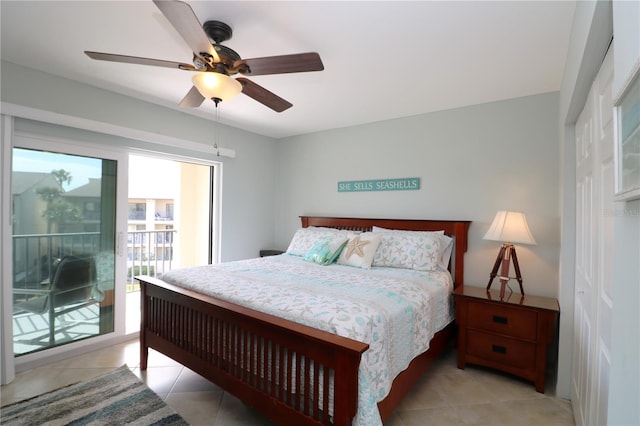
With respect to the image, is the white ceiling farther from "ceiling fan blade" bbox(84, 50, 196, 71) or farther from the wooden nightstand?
the wooden nightstand

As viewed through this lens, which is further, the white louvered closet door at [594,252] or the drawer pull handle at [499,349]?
the drawer pull handle at [499,349]

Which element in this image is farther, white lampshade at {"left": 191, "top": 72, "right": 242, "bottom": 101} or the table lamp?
the table lamp

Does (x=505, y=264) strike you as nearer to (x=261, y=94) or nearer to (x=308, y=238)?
(x=308, y=238)

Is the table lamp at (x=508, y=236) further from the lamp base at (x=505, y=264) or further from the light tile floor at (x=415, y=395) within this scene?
the light tile floor at (x=415, y=395)

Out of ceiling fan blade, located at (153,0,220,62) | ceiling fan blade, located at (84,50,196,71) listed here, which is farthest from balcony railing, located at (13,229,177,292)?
ceiling fan blade, located at (153,0,220,62)

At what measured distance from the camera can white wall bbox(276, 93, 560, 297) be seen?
9.05ft

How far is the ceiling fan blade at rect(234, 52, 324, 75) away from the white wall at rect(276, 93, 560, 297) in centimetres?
204

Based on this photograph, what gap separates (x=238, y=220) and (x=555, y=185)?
11.5ft

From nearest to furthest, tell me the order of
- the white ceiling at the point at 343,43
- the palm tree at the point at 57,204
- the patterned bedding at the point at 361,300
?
the patterned bedding at the point at 361,300, the white ceiling at the point at 343,43, the palm tree at the point at 57,204

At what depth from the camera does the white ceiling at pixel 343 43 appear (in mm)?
1706

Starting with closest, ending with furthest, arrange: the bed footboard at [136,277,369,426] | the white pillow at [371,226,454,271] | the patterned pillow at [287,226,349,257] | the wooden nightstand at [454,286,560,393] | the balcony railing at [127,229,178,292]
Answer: the bed footboard at [136,277,369,426], the wooden nightstand at [454,286,560,393], the white pillow at [371,226,454,271], the patterned pillow at [287,226,349,257], the balcony railing at [127,229,178,292]

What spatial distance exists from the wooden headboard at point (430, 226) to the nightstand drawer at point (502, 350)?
0.61 metres

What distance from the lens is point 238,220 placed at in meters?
4.18

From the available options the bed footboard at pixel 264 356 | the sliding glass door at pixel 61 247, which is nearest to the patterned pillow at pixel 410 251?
the bed footboard at pixel 264 356
